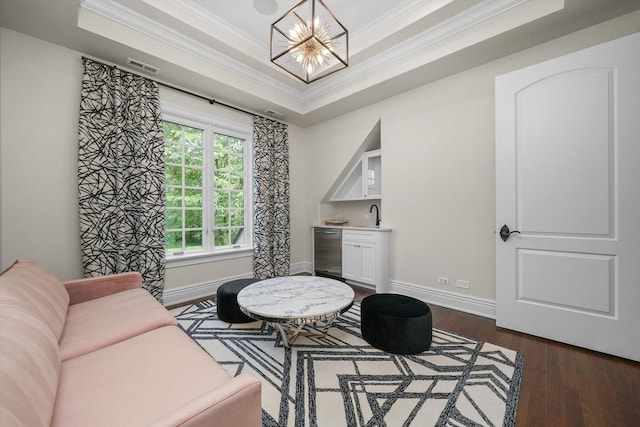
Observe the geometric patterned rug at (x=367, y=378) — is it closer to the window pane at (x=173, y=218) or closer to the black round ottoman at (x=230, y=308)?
the black round ottoman at (x=230, y=308)

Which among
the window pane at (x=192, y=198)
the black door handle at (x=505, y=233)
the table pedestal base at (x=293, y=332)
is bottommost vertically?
the table pedestal base at (x=293, y=332)

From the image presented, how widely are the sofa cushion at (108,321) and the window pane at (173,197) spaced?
1.45 m

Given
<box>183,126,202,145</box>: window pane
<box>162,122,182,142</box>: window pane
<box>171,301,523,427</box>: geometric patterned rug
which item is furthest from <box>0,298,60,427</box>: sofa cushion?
<box>183,126,202,145</box>: window pane

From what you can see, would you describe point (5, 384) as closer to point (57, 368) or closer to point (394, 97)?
point (57, 368)

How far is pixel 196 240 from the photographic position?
3508mm

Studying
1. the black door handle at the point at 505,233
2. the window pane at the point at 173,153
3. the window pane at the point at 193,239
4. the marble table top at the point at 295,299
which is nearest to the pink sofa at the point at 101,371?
the marble table top at the point at 295,299

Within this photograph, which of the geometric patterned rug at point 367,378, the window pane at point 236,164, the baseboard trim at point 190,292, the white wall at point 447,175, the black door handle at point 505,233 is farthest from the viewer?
the window pane at point 236,164

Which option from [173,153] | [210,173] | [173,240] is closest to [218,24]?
[173,153]

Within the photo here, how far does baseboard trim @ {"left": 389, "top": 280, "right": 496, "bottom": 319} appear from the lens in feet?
8.98

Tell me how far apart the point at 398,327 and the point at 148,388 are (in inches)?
63.1

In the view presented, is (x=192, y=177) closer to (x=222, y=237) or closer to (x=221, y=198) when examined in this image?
(x=221, y=198)

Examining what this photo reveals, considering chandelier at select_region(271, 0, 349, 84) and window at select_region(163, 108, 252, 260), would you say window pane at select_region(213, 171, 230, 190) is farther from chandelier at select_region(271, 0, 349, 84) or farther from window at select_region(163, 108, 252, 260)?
chandelier at select_region(271, 0, 349, 84)

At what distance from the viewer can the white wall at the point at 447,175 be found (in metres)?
2.71

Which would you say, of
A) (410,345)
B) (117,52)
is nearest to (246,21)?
(117,52)
